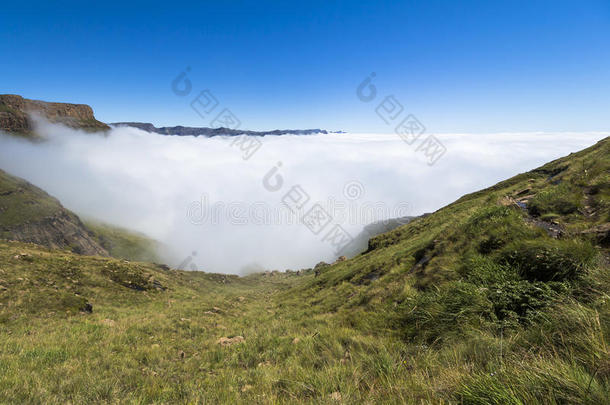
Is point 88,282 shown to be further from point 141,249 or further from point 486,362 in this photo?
point 141,249

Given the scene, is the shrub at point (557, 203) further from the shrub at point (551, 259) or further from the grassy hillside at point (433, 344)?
the shrub at point (551, 259)

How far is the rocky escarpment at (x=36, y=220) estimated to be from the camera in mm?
98500

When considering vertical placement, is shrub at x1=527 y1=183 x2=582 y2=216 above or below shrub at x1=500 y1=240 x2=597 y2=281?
above

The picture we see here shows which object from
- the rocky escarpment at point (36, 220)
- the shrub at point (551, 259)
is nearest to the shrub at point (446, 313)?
the shrub at point (551, 259)

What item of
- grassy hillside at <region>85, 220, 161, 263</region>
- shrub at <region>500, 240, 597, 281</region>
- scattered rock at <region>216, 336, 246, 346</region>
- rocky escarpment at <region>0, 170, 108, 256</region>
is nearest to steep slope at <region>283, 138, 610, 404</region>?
shrub at <region>500, 240, 597, 281</region>

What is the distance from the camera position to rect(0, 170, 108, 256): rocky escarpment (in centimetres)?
9850

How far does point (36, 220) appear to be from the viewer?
10488cm

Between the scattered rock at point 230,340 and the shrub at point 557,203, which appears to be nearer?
the scattered rock at point 230,340

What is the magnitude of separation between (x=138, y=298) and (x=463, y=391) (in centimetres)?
2563

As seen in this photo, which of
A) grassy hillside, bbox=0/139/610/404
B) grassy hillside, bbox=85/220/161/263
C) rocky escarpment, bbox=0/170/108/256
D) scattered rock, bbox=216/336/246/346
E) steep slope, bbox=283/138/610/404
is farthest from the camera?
grassy hillside, bbox=85/220/161/263

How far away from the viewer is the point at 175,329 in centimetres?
1108

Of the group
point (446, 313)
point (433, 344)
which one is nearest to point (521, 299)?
point (446, 313)

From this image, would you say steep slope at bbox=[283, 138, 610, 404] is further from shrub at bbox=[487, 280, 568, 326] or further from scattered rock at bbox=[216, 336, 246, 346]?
scattered rock at bbox=[216, 336, 246, 346]

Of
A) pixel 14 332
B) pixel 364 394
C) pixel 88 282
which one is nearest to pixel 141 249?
pixel 88 282
